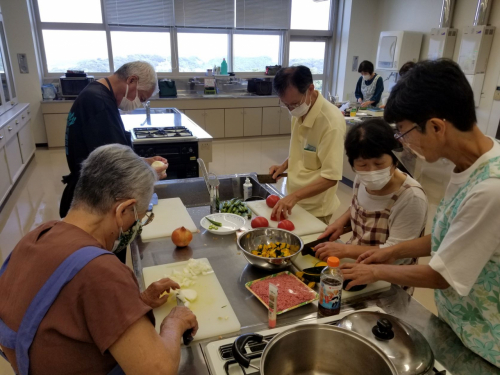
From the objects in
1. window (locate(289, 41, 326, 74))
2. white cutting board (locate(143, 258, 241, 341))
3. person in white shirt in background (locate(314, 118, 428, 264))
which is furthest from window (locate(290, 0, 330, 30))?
white cutting board (locate(143, 258, 241, 341))

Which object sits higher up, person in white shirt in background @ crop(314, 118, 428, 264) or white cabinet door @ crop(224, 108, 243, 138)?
person in white shirt in background @ crop(314, 118, 428, 264)

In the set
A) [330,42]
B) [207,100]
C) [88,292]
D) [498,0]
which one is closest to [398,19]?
[330,42]

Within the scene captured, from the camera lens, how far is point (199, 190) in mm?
2338

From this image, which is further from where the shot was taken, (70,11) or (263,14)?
(263,14)

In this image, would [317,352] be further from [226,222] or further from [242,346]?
[226,222]

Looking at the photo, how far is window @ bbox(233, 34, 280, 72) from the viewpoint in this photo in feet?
24.6

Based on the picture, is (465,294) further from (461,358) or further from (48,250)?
(48,250)

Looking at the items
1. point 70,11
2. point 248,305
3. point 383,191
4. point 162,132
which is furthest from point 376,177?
point 70,11

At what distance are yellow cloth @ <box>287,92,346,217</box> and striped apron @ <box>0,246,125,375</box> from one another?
1.39 meters

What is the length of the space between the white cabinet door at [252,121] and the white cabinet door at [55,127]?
322 centimetres

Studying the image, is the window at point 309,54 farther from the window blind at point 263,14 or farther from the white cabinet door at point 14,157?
the white cabinet door at point 14,157

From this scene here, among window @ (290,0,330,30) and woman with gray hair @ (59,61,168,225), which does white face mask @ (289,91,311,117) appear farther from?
window @ (290,0,330,30)

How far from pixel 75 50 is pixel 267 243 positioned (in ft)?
21.2

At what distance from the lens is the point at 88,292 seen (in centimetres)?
81
